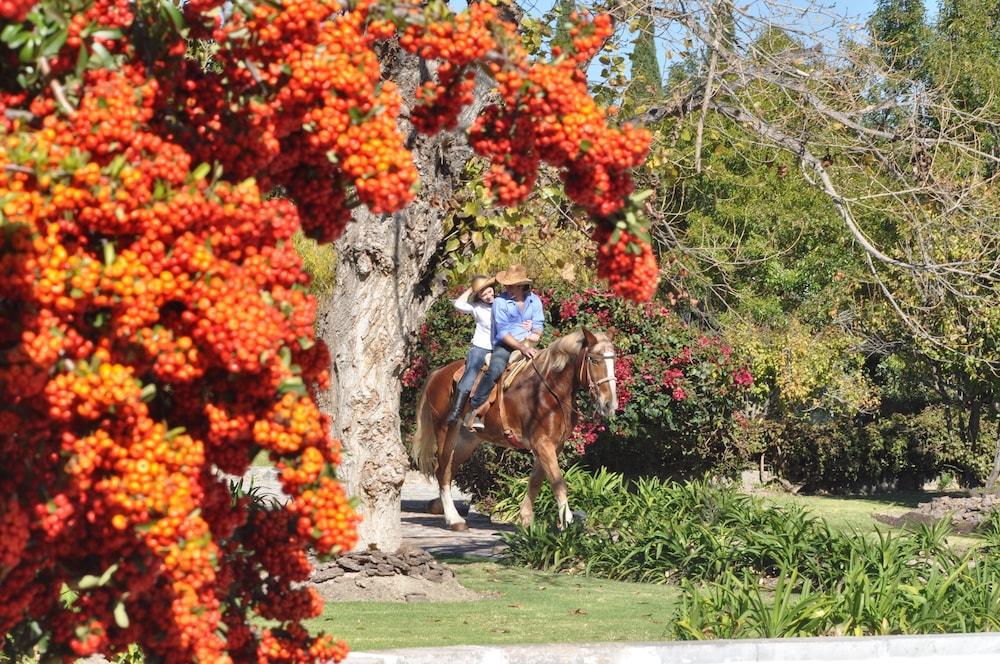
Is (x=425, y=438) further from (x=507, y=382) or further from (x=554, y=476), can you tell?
(x=554, y=476)

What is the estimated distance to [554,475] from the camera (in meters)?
14.3

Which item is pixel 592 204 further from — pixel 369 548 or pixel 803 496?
pixel 803 496

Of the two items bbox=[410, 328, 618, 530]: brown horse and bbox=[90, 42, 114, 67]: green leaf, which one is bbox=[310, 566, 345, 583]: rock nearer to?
bbox=[410, 328, 618, 530]: brown horse

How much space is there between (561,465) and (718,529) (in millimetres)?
5911

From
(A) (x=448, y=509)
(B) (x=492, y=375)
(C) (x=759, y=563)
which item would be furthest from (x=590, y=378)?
(A) (x=448, y=509)

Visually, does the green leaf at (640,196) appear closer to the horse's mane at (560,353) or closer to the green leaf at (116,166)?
the green leaf at (116,166)

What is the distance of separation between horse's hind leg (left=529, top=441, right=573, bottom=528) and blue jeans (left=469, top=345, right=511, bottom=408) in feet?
3.32

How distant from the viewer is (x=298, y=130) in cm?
423

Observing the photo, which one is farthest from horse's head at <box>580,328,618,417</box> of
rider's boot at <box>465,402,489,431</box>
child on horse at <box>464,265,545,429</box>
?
rider's boot at <box>465,402,489,431</box>

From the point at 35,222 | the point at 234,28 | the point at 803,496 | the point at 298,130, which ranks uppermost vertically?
the point at 234,28

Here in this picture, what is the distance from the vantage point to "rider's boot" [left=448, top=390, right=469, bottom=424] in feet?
51.5

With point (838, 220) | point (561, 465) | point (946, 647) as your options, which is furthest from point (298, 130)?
point (838, 220)

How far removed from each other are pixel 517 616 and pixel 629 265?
6.08m

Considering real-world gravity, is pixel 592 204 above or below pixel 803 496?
above
